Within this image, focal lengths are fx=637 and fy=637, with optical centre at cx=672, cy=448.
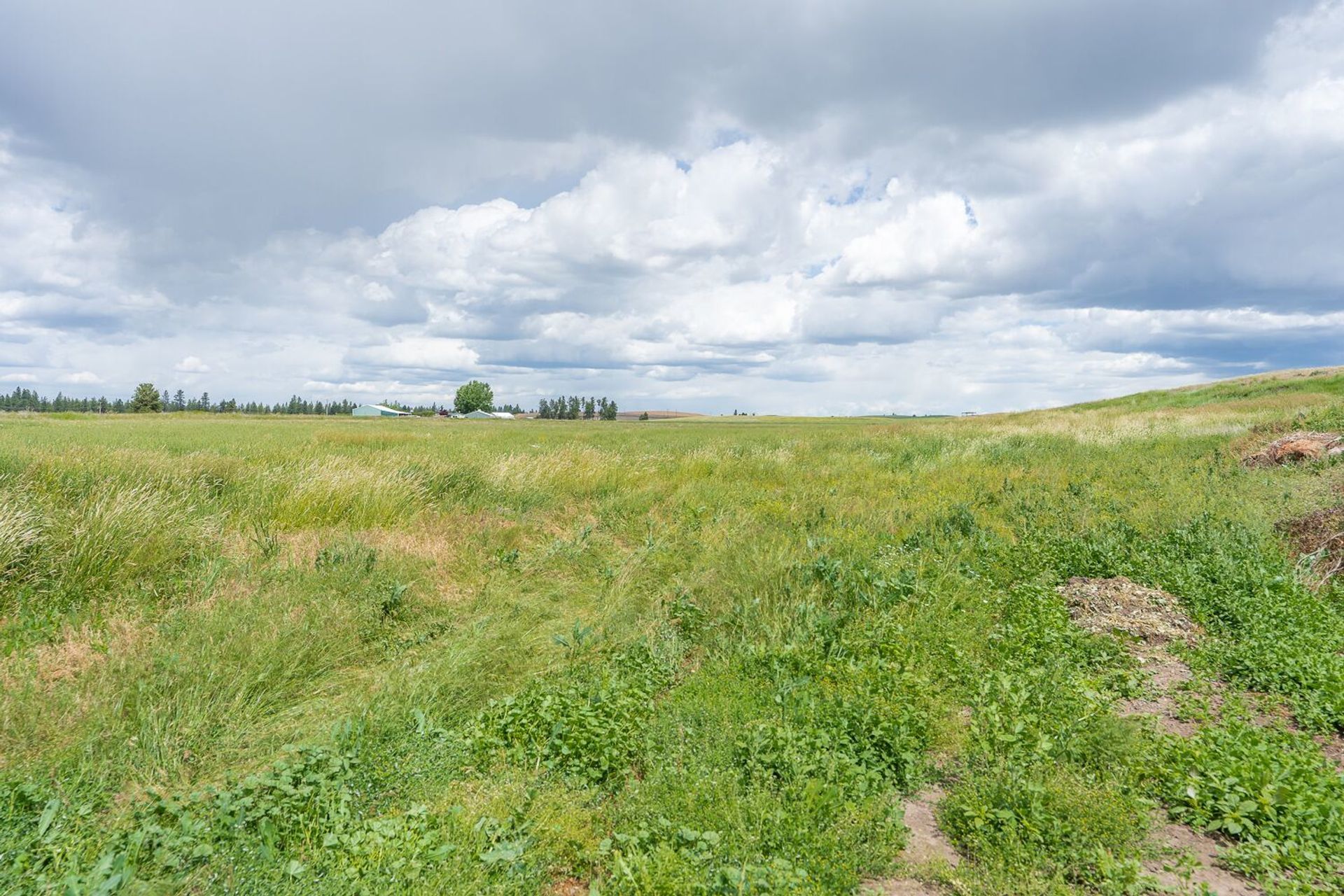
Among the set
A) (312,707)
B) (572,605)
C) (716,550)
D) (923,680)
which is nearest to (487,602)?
(572,605)

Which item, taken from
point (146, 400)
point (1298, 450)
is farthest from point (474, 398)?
point (1298, 450)

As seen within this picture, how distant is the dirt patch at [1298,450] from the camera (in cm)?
1340

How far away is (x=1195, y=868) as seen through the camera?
11.6 feet

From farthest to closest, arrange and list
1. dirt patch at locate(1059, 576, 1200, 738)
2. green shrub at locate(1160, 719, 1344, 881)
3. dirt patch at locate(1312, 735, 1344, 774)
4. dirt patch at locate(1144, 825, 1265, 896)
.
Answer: dirt patch at locate(1059, 576, 1200, 738) → dirt patch at locate(1312, 735, 1344, 774) → green shrub at locate(1160, 719, 1344, 881) → dirt patch at locate(1144, 825, 1265, 896)

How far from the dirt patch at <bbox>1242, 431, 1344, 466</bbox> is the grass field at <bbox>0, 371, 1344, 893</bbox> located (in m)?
2.23

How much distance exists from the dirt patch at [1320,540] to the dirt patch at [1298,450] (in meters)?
5.43

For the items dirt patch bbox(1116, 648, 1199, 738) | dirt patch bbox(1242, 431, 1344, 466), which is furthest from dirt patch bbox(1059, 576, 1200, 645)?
dirt patch bbox(1242, 431, 1344, 466)

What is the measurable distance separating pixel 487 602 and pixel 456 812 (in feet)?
14.8

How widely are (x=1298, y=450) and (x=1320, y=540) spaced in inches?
284

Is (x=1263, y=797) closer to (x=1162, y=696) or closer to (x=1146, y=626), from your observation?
(x=1162, y=696)

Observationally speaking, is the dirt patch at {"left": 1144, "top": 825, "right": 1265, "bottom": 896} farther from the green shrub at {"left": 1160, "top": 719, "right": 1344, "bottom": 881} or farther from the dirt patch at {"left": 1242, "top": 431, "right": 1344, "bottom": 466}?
the dirt patch at {"left": 1242, "top": 431, "right": 1344, "bottom": 466}

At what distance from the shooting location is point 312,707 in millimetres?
5379

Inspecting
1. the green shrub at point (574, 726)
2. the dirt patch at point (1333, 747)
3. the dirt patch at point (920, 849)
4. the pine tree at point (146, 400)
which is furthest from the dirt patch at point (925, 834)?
the pine tree at point (146, 400)

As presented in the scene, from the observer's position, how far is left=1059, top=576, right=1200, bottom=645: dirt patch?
6.61 m
